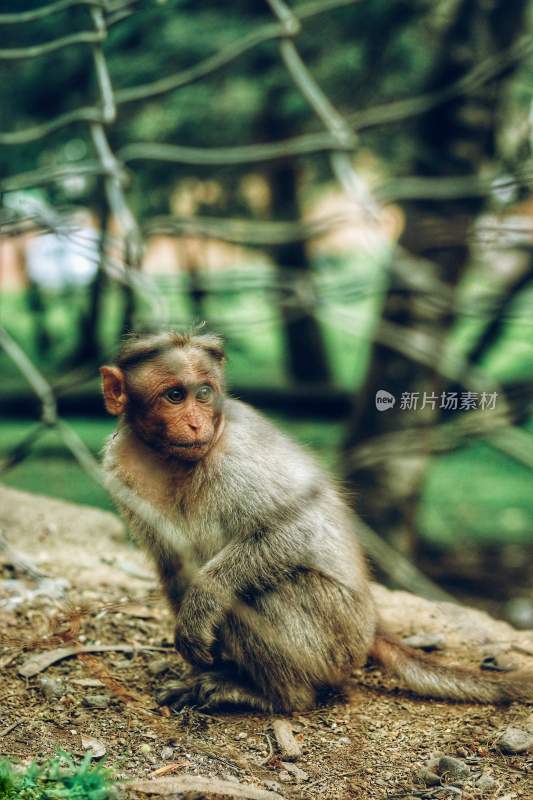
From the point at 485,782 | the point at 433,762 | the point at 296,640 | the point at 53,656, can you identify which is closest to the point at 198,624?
the point at 296,640

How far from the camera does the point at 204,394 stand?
82.3 inches

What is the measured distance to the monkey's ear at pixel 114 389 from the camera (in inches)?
82.2

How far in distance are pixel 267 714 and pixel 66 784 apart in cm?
72

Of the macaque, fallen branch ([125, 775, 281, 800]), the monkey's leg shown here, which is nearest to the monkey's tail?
the macaque

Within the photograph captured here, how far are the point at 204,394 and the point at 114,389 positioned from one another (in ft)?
0.72

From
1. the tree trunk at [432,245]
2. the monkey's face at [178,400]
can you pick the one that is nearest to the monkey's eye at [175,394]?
the monkey's face at [178,400]

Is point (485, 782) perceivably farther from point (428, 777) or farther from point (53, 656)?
point (53, 656)

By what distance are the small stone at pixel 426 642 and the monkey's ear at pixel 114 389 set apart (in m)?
1.22

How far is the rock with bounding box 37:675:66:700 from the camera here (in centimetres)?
215

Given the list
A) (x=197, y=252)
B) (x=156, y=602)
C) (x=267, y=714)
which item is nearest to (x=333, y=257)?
(x=197, y=252)

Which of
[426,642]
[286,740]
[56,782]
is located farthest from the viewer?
[426,642]

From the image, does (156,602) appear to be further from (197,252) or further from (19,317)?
(197,252)

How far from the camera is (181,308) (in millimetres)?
5844

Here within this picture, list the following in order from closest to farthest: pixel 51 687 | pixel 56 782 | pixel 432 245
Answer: pixel 56 782, pixel 51 687, pixel 432 245
